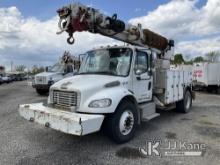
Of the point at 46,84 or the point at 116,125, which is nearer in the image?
the point at 116,125

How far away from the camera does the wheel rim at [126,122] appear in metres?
5.54

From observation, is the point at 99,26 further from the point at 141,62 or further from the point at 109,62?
the point at 141,62

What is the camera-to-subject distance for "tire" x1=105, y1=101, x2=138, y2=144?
17.4 ft

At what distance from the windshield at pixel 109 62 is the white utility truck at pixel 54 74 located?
27.2 ft

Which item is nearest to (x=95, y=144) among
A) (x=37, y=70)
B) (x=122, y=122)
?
(x=122, y=122)

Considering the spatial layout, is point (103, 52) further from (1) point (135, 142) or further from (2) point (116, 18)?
(1) point (135, 142)

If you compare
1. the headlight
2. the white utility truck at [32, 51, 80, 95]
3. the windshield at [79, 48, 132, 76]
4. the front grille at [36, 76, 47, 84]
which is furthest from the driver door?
the front grille at [36, 76, 47, 84]

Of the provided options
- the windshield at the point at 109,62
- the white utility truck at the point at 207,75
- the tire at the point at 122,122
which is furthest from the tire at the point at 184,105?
the white utility truck at the point at 207,75

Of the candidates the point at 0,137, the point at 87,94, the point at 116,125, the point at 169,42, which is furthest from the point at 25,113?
the point at 169,42

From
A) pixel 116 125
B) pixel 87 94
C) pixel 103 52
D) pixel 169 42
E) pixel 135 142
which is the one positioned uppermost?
pixel 169 42

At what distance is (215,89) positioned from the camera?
19.3 m

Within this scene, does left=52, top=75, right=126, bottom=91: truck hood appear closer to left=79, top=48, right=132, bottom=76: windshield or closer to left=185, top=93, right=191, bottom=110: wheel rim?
left=79, top=48, right=132, bottom=76: windshield

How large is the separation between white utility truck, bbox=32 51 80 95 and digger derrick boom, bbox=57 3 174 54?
25.6 ft

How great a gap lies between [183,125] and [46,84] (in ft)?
32.7
